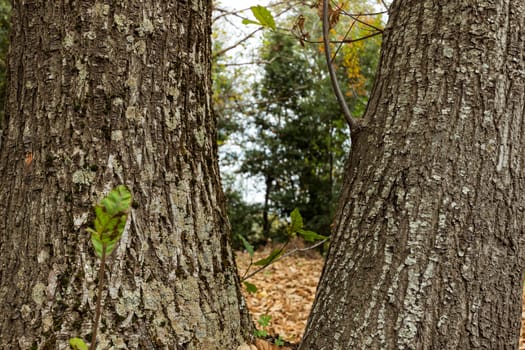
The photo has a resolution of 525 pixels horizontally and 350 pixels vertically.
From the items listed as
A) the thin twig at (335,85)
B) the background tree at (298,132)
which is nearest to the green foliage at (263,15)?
the thin twig at (335,85)

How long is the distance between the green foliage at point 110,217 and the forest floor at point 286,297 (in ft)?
9.05

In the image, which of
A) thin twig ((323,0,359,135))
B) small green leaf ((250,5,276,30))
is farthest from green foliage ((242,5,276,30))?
thin twig ((323,0,359,135))

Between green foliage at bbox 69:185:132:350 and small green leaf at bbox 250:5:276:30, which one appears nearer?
green foliage at bbox 69:185:132:350

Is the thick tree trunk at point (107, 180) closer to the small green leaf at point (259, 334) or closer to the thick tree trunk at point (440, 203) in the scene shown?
the small green leaf at point (259, 334)

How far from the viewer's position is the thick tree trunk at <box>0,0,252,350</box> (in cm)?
131

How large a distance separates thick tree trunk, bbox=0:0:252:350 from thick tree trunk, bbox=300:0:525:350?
397mm

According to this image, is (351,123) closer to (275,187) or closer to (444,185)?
(444,185)

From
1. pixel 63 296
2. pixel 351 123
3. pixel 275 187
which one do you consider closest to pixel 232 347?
pixel 63 296

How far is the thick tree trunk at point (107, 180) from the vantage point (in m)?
1.31

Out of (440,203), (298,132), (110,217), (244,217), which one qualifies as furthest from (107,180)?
(244,217)

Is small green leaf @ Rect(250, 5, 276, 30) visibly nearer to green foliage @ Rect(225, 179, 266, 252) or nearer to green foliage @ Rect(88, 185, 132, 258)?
green foliage @ Rect(88, 185, 132, 258)

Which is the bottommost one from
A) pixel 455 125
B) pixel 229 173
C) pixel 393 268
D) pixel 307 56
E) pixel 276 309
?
pixel 276 309

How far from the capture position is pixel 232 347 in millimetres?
1497

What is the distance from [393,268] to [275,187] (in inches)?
463
